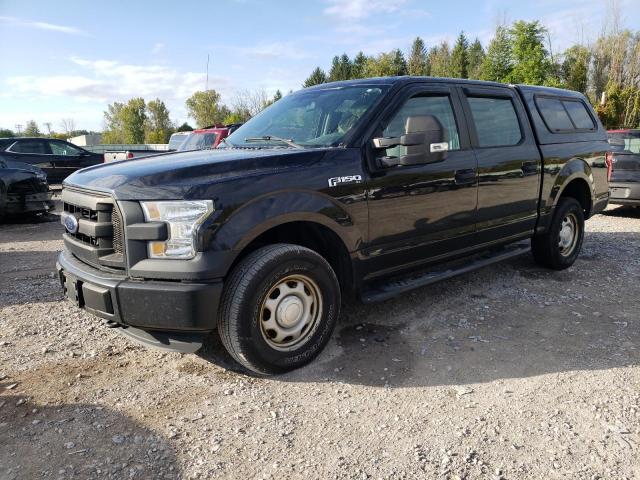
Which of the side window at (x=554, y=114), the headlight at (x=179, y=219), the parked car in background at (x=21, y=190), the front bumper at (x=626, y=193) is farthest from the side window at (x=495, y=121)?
the parked car in background at (x=21, y=190)

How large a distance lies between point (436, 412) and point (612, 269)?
13.0 ft

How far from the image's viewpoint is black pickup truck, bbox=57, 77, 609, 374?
2752 millimetres

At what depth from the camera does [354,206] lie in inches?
132

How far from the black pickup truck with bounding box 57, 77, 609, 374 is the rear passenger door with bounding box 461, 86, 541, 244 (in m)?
0.02

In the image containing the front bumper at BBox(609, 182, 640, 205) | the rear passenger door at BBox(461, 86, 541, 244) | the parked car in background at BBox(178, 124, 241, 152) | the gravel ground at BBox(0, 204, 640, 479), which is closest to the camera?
the gravel ground at BBox(0, 204, 640, 479)

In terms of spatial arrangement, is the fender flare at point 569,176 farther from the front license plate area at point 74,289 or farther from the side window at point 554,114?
the front license plate area at point 74,289

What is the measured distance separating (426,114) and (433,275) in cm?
132

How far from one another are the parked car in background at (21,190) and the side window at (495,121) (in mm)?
7825

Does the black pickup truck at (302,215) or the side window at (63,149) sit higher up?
the side window at (63,149)

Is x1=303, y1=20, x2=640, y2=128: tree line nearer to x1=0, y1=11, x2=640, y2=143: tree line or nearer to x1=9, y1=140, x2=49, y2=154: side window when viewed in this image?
x1=0, y1=11, x2=640, y2=143: tree line

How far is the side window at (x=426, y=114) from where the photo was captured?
3643 mm

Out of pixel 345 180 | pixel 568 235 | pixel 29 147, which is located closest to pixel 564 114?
pixel 568 235

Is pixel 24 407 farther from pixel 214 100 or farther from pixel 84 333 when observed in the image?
pixel 214 100

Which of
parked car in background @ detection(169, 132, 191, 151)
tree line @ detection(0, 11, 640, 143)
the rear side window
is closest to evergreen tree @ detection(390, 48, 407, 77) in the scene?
tree line @ detection(0, 11, 640, 143)
